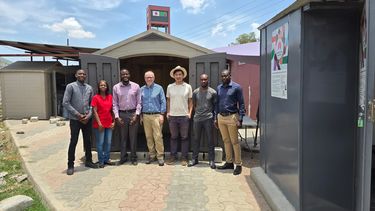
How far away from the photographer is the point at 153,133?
6027 millimetres

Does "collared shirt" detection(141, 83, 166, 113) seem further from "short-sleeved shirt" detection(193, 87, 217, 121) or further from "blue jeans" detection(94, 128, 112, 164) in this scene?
"blue jeans" detection(94, 128, 112, 164)

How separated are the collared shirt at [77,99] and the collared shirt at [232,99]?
2.31 metres

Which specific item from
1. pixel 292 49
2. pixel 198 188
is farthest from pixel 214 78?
pixel 292 49

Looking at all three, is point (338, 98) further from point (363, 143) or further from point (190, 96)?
point (190, 96)

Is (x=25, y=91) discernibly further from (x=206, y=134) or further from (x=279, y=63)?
(x=279, y=63)

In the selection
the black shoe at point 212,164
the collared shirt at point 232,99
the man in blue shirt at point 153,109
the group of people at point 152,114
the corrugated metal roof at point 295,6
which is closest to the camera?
the corrugated metal roof at point 295,6

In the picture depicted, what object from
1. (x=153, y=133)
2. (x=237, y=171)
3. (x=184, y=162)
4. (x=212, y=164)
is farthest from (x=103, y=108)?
(x=237, y=171)

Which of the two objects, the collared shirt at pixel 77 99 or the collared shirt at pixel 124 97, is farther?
the collared shirt at pixel 124 97

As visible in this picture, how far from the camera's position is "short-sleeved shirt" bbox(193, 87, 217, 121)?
5.66 metres

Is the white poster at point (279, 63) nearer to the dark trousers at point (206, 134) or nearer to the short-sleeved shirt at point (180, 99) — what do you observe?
the dark trousers at point (206, 134)

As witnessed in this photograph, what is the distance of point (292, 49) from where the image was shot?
342 centimetres

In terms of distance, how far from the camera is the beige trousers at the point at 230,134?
538 centimetres

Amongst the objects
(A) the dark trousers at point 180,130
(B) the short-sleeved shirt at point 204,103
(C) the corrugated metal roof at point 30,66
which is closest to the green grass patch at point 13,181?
(A) the dark trousers at point 180,130

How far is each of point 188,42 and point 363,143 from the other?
404 cm
